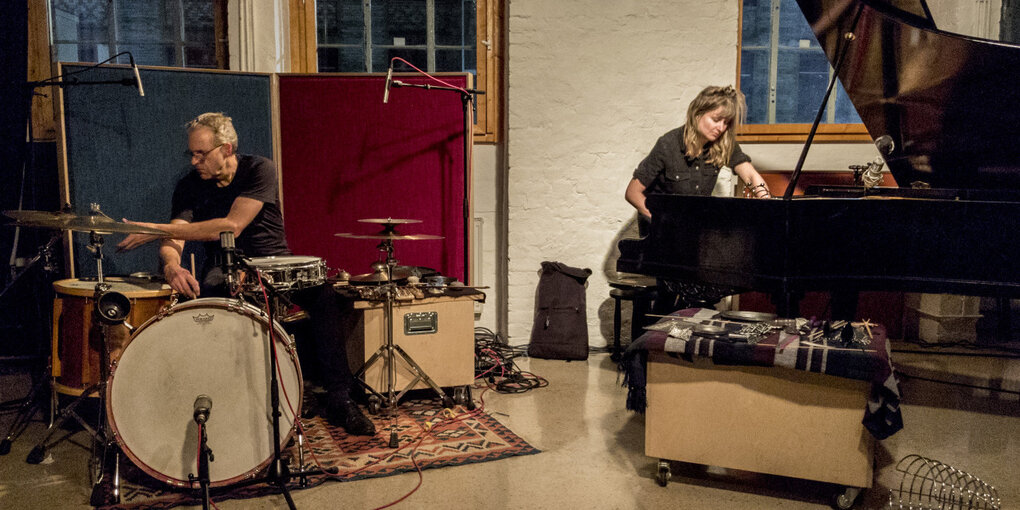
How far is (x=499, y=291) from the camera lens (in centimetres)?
495

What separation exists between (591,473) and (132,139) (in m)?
2.89

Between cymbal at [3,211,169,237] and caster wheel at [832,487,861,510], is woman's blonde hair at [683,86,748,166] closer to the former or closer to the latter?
caster wheel at [832,487,861,510]

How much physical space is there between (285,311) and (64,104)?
186 cm

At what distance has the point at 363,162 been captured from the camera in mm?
4219

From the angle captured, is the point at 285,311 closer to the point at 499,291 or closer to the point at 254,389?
the point at 254,389

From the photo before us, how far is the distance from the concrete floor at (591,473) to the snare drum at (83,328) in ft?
1.08

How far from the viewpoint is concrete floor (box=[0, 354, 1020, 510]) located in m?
2.55

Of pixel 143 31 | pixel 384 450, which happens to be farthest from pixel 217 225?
pixel 143 31

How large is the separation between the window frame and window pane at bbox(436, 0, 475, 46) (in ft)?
0.21

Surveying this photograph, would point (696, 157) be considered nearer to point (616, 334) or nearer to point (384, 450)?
point (616, 334)

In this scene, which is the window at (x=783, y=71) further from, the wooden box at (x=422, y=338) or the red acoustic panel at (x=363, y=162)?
the wooden box at (x=422, y=338)

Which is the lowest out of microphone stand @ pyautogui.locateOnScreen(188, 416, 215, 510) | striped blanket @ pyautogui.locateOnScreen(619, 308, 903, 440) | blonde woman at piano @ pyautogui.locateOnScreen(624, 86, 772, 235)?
microphone stand @ pyautogui.locateOnScreen(188, 416, 215, 510)

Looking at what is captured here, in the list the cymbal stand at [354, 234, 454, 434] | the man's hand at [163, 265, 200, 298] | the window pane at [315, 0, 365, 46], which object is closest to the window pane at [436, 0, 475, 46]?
the window pane at [315, 0, 365, 46]

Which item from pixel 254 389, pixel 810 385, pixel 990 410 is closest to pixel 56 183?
pixel 254 389
